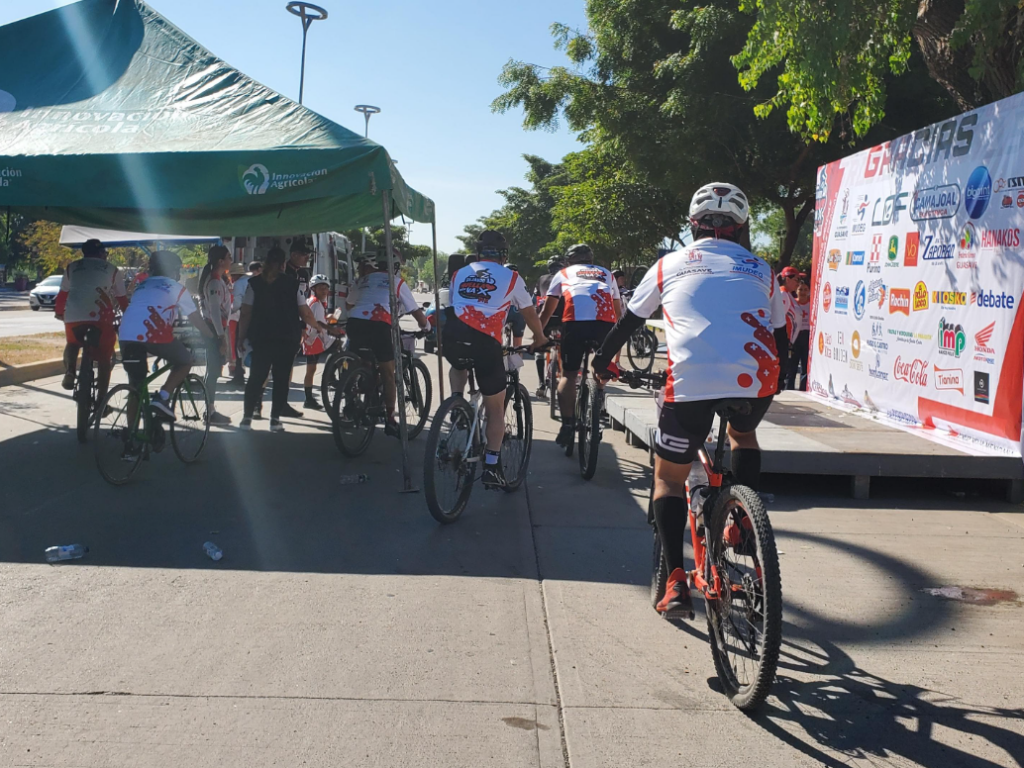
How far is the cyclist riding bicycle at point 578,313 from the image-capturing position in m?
8.32

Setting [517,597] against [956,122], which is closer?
[517,597]

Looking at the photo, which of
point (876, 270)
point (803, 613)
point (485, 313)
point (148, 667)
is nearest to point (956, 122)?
point (876, 270)

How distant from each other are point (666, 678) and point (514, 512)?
294cm

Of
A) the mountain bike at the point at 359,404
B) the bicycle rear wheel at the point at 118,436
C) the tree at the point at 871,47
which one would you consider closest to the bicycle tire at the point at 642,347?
the tree at the point at 871,47

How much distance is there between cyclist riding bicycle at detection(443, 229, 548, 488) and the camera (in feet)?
21.3

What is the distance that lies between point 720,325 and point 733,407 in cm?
34

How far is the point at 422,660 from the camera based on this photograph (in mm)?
4137

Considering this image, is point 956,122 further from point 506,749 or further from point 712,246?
point 506,749

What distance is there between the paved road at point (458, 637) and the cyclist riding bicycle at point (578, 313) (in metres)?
1.36

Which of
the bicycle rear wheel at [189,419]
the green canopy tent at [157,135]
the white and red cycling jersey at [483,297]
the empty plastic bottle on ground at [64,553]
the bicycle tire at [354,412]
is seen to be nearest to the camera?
the empty plastic bottle on ground at [64,553]

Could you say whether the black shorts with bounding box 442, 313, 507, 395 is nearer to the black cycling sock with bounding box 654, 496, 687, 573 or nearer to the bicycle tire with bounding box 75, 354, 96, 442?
the black cycling sock with bounding box 654, 496, 687, 573

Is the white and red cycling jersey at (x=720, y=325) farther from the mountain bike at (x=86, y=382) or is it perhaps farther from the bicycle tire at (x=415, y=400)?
the mountain bike at (x=86, y=382)

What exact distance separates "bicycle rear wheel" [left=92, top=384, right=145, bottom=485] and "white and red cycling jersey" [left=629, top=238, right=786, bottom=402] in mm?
4751

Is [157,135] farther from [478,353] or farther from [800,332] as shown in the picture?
[800,332]
